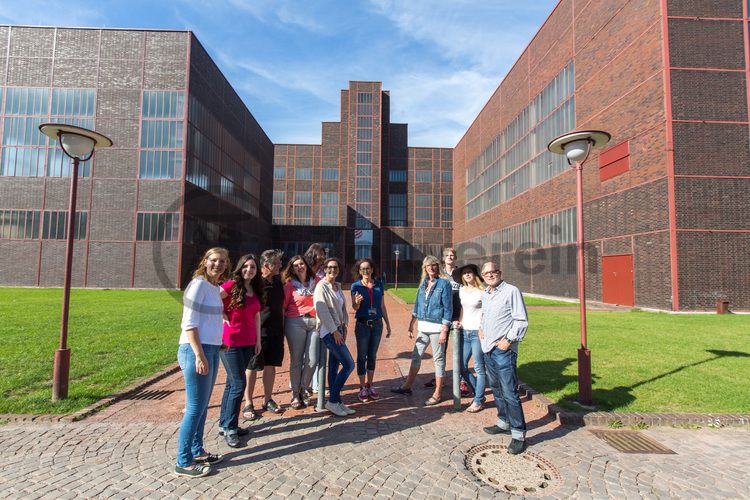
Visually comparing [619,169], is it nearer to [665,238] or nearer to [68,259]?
[665,238]

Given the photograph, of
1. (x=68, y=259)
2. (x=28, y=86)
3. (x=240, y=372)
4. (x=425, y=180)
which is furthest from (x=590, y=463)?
(x=425, y=180)

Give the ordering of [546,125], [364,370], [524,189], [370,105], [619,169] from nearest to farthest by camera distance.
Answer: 1. [364,370]
2. [619,169]
3. [546,125]
4. [524,189]
5. [370,105]

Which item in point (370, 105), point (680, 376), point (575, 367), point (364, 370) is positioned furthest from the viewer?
point (370, 105)

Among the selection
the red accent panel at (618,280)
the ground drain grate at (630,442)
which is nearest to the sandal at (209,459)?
the ground drain grate at (630,442)

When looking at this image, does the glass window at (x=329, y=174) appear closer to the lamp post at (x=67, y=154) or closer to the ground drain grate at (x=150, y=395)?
the lamp post at (x=67, y=154)

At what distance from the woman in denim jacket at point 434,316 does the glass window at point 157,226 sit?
27.2 metres

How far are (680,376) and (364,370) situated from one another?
495 centimetres

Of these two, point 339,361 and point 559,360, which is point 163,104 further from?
point 559,360

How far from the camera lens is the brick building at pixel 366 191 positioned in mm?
53219

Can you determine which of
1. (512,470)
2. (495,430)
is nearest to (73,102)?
(495,430)

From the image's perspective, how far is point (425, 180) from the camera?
56.9 meters

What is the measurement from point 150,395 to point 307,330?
242cm

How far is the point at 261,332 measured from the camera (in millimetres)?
4352

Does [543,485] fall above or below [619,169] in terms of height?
below
